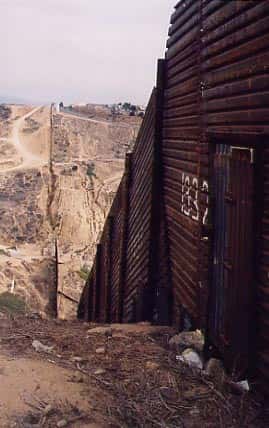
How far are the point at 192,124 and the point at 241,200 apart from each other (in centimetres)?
202

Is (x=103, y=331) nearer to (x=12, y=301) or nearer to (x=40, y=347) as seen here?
(x=40, y=347)

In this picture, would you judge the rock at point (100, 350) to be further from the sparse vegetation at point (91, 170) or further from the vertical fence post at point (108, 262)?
the sparse vegetation at point (91, 170)

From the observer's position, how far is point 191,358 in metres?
5.24

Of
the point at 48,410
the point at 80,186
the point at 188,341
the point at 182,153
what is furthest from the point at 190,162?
the point at 80,186

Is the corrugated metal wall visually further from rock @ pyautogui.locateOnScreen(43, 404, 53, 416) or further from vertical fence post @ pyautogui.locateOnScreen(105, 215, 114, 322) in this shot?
rock @ pyautogui.locateOnScreen(43, 404, 53, 416)

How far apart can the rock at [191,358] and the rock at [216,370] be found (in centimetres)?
10

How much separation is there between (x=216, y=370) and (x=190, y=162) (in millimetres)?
2482

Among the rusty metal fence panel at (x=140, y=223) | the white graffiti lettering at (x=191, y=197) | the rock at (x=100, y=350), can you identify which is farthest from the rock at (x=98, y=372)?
the rusty metal fence panel at (x=140, y=223)

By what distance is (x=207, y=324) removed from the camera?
5.33m

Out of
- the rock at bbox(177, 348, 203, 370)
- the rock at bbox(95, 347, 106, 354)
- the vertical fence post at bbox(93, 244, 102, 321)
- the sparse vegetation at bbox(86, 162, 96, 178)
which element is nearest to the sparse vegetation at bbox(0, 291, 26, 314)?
the vertical fence post at bbox(93, 244, 102, 321)

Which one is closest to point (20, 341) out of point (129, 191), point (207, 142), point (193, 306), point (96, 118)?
point (193, 306)

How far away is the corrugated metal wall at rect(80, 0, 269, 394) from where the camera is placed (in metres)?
4.28

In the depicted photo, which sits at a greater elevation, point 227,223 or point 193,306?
point 227,223

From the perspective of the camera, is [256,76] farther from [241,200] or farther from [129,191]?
[129,191]
